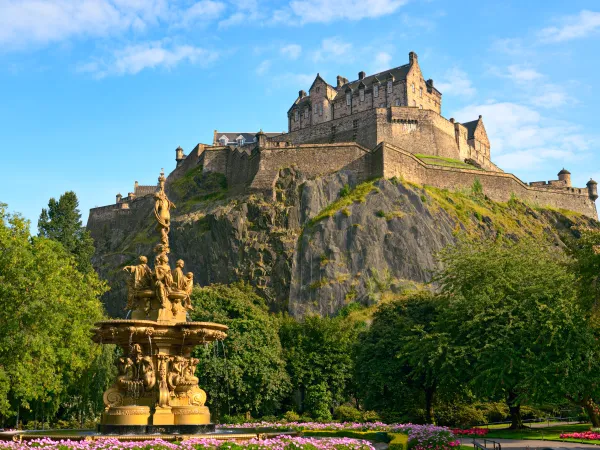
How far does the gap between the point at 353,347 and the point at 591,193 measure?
64685mm

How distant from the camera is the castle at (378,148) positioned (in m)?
78.4

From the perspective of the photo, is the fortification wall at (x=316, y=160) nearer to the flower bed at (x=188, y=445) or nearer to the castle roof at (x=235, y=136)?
the castle roof at (x=235, y=136)

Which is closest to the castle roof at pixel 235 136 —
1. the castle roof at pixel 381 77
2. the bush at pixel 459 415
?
the castle roof at pixel 381 77

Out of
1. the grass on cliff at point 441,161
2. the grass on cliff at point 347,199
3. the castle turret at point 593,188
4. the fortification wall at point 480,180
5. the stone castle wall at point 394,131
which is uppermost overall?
the stone castle wall at point 394,131

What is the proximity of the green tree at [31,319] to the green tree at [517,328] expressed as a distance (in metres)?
19.4

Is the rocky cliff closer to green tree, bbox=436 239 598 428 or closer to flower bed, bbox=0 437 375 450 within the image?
green tree, bbox=436 239 598 428

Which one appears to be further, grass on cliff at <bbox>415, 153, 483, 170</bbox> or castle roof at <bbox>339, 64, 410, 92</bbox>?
castle roof at <bbox>339, 64, 410, 92</bbox>

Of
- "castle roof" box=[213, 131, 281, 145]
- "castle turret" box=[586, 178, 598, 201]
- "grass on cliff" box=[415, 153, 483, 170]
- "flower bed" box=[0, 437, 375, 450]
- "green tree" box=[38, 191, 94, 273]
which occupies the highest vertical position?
"castle roof" box=[213, 131, 281, 145]

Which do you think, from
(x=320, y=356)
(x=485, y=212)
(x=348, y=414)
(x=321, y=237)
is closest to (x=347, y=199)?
(x=321, y=237)

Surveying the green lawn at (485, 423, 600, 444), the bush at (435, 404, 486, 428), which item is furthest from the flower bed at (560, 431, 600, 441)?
the bush at (435, 404, 486, 428)

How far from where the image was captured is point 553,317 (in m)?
30.6

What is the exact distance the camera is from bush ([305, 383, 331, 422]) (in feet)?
158

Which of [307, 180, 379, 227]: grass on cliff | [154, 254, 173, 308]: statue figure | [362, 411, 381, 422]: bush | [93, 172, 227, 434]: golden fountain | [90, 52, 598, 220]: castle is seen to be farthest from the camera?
[90, 52, 598, 220]: castle

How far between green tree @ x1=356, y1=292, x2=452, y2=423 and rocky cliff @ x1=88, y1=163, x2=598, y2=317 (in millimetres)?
21874
